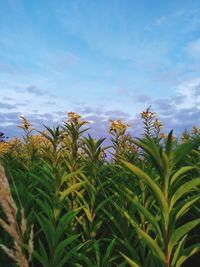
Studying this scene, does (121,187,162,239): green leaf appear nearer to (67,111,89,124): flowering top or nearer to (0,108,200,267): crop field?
(0,108,200,267): crop field

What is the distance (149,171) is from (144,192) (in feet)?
1.57

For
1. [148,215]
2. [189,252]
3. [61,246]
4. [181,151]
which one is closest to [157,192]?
[148,215]

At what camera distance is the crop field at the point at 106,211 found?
217cm

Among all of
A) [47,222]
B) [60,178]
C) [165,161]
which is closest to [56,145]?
[60,178]

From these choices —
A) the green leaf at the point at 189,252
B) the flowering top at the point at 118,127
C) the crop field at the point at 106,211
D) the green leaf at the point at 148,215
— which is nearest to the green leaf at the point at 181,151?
the crop field at the point at 106,211

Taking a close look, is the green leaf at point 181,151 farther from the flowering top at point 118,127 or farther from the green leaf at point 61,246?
the flowering top at point 118,127

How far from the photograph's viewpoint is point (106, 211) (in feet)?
10.5

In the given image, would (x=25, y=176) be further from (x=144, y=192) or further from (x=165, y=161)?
(x=165, y=161)

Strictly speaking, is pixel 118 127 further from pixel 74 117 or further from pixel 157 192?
pixel 157 192

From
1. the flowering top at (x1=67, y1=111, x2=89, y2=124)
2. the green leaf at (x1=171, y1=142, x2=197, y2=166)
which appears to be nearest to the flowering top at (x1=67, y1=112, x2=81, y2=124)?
the flowering top at (x1=67, y1=111, x2=89, y2=124)

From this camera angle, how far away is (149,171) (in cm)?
386

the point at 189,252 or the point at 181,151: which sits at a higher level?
the point at 181,151

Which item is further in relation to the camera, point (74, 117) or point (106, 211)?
point (74, 117)

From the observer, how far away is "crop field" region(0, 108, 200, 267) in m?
2.17
